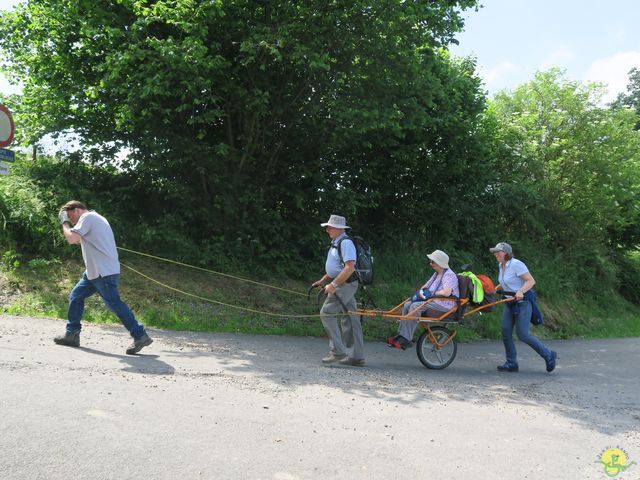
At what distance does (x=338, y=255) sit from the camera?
25.5 ft

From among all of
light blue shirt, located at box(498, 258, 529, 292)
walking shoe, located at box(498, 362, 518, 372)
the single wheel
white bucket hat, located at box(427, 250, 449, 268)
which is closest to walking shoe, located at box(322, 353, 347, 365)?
the single wheel

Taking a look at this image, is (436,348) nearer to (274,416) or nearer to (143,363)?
(274,416)

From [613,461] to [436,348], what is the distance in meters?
3.77

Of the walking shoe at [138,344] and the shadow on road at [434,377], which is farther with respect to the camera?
the walking shoe at [138,344]

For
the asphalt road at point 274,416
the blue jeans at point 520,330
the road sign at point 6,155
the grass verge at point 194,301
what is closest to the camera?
the asphalt road at point 274,416

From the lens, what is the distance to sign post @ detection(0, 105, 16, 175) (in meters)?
7.51

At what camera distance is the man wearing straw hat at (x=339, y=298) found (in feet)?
25.2

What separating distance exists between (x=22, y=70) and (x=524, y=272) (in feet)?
37.4

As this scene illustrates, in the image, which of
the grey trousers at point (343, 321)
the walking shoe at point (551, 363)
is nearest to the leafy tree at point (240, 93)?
the grey trousers at point (343, 321)

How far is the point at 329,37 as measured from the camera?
1068 centimetres

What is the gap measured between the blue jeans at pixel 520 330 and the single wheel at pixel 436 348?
989mm

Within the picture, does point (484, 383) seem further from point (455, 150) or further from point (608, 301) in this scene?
point (608, 301)

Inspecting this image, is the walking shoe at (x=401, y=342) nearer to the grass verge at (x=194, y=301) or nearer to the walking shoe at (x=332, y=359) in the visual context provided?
the walking shoe at (x=332, y=359)

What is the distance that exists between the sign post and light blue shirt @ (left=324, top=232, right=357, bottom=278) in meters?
4.39
